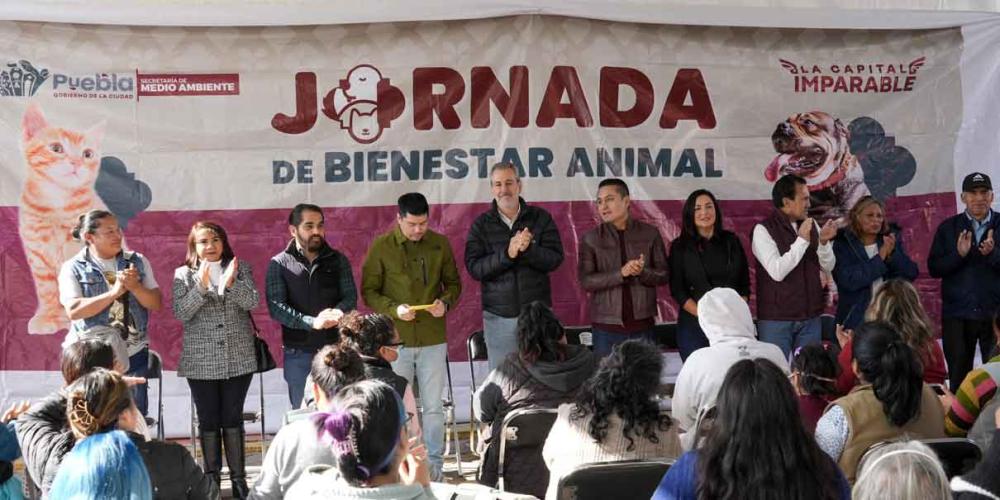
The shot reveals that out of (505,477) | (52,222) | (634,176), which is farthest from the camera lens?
(634,176)

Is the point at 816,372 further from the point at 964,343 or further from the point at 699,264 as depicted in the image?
the point at 964,343

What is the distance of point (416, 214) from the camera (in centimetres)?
574

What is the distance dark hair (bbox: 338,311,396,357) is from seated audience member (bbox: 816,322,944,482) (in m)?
1.61

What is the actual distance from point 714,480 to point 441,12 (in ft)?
13.4

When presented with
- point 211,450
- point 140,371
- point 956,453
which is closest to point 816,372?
point 956,453

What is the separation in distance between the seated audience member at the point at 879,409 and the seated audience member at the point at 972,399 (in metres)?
0.31

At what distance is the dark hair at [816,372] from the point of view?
13.4 ft

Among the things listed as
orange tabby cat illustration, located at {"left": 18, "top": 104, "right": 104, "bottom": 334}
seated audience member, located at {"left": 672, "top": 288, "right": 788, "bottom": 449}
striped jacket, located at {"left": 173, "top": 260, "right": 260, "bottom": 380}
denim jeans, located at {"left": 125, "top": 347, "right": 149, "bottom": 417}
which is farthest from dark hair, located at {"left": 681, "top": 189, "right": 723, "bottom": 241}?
orange tabby cat illustration, located at {"left": 18, "top": 104, "right": 104, "bottom": 334}

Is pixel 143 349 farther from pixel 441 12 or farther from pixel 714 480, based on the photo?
pixel 714 480

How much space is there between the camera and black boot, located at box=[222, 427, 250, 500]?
17.3 ft

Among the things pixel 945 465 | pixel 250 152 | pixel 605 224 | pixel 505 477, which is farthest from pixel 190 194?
pixel 945 465

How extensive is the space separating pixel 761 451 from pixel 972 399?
5.54 feet

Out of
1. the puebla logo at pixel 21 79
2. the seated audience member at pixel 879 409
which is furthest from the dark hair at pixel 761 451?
the puebla logo at pixel 21 79

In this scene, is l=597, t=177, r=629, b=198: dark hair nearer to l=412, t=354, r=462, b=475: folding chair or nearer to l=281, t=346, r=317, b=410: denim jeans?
l=412, t=354, r=462, b=475: folding chair
